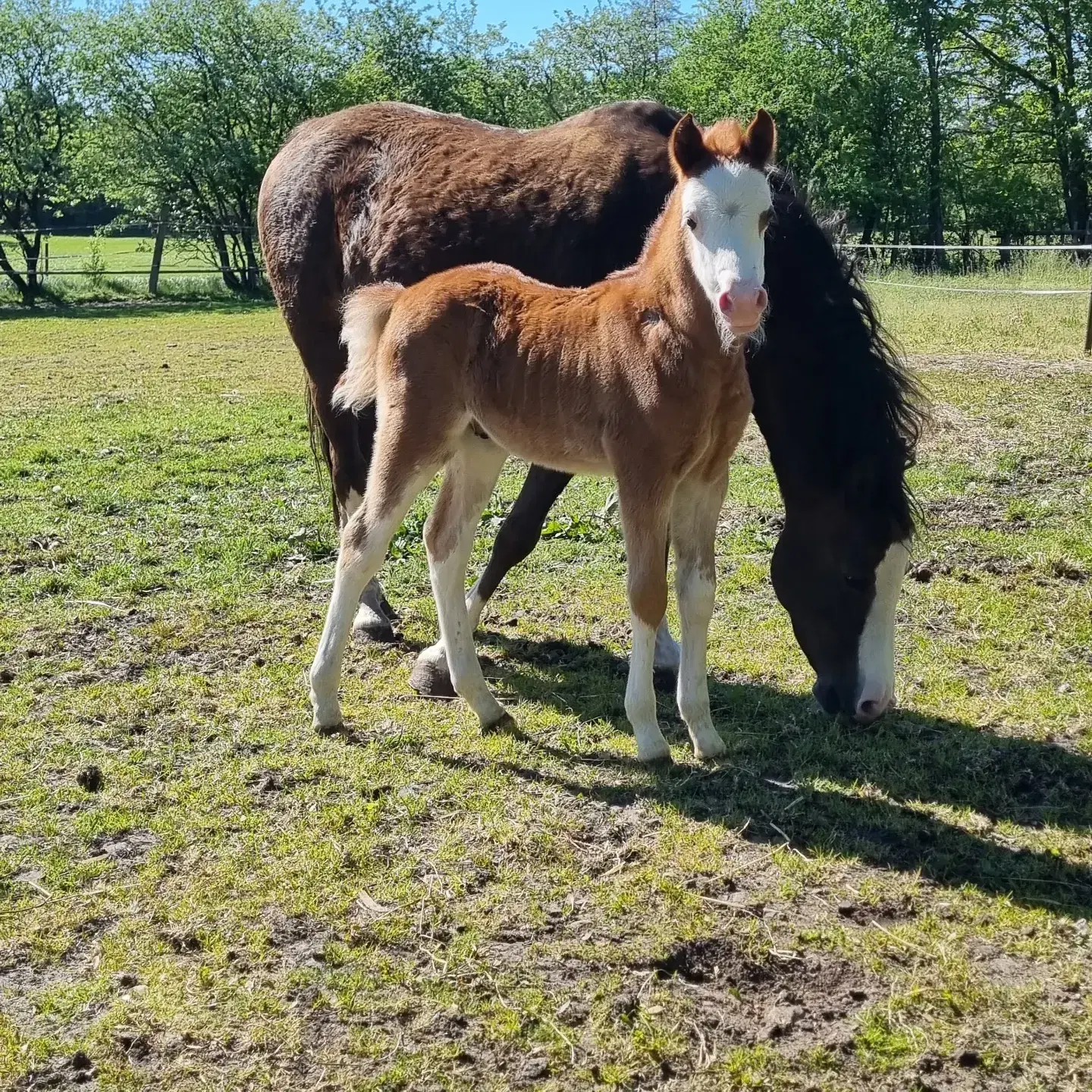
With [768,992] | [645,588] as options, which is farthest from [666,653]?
[768,992]

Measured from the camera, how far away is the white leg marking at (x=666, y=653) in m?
4.66

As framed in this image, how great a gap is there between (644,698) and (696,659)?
0.24 m

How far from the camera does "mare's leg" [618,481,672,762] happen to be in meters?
3.45

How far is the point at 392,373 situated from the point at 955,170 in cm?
3454

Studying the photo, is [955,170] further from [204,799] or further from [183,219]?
[204,799]

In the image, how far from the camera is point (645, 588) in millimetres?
3514

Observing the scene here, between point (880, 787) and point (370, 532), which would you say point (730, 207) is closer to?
point (370, 532)

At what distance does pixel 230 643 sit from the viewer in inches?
194

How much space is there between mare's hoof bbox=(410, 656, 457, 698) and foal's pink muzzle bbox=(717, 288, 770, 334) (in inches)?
81.8

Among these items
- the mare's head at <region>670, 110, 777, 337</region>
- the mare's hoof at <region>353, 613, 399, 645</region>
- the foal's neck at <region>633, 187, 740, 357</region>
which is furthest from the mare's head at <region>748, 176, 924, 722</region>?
the mare's hoof at <region>353, 613, 399, 645</region>

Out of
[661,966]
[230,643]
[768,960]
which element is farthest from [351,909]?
[230,643]

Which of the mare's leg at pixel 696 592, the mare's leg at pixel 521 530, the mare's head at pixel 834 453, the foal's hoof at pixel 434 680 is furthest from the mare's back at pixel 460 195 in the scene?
the foal's hoof at pixel 434 680

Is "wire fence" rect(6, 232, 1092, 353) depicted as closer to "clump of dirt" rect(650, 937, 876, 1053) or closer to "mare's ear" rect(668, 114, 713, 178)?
"mare's ear" rect(668, 114, 713, 178)

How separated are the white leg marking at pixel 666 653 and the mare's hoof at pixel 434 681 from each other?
0.89 m
